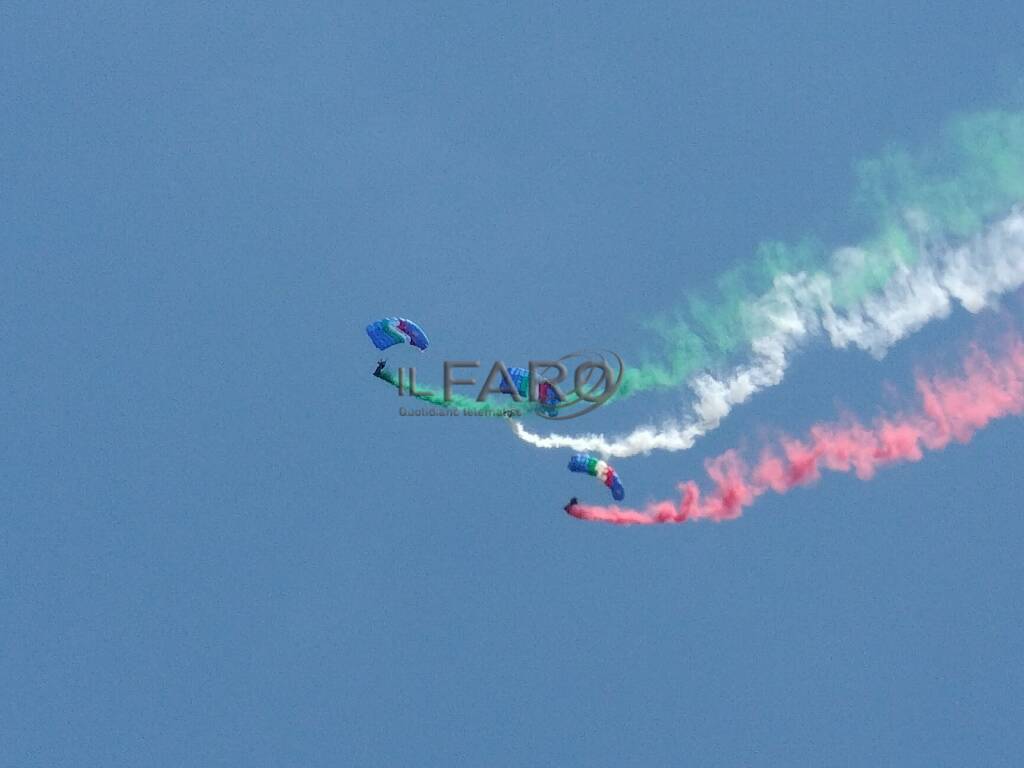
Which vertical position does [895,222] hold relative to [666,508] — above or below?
above

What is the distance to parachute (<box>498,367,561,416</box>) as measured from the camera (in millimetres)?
57969

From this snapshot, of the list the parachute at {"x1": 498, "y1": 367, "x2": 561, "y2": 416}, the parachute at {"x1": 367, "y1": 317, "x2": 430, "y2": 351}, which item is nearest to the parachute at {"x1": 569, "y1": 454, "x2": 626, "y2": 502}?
the parachute at {"x1": 498, "y1": 367, "x2": 561, "y2": 416}

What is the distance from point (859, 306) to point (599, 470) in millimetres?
7209

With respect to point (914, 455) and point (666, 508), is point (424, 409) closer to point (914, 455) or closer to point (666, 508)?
point (666, 508)

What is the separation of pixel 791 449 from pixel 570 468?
5.39 meters

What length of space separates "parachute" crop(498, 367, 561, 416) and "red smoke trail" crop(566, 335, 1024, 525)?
8.99 feet

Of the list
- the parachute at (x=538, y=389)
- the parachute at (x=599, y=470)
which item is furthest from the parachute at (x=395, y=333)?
the parachute at (x=599, y=470)

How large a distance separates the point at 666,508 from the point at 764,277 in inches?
244

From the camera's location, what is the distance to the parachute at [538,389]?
190 ft

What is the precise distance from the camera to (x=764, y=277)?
5888 centimetres

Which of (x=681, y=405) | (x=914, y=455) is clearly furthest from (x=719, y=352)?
(x=914, y=455)

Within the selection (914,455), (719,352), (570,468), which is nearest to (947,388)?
(914,455)

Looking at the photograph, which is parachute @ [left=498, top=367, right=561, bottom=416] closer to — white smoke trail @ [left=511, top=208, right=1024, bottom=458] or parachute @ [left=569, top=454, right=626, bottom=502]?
parachute @ [left=569, top=454, right=626, bottom=502]

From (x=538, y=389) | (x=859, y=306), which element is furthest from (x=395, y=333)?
(x=859, y=306)
